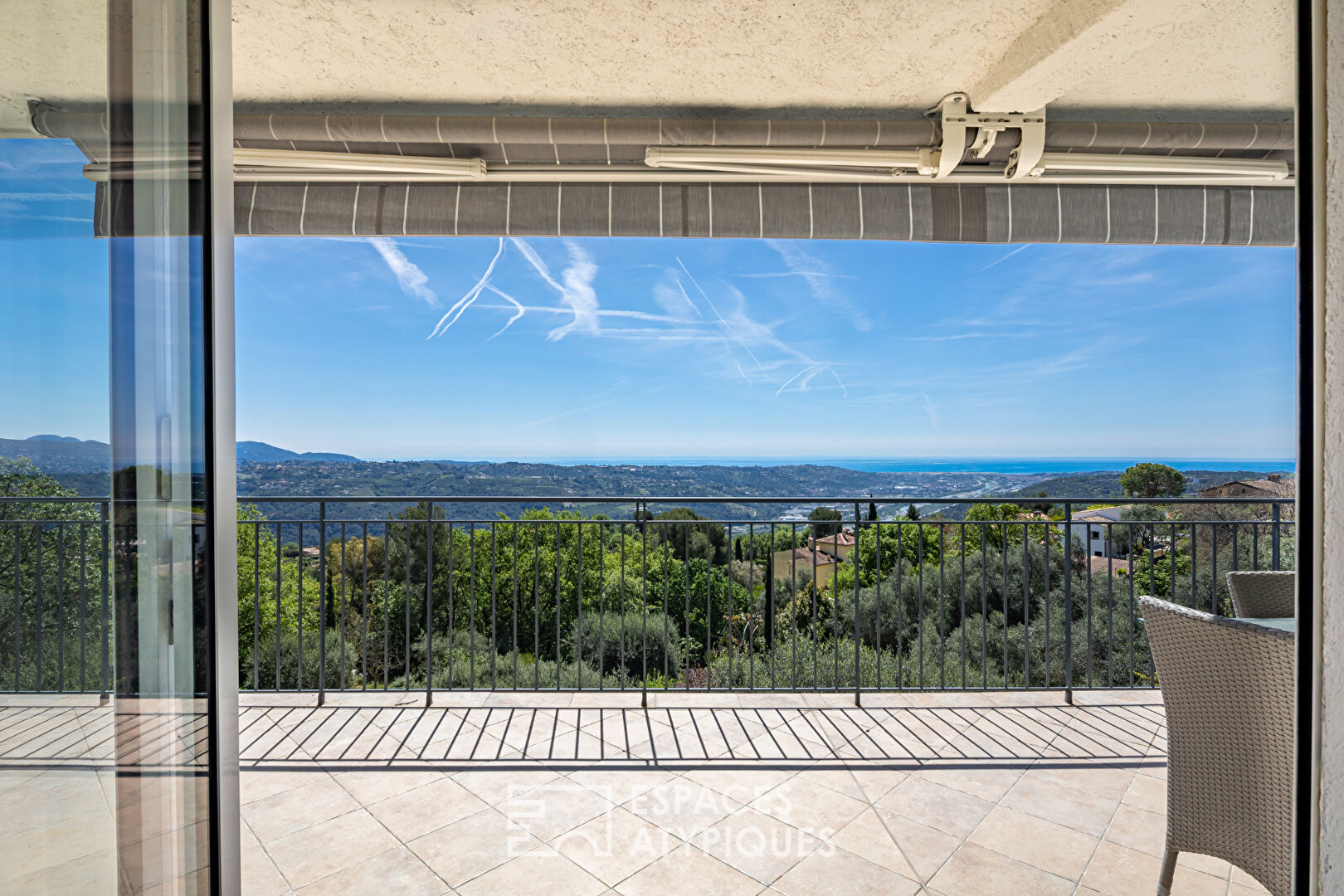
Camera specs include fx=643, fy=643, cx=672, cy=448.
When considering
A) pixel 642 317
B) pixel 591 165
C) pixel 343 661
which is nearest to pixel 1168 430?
pixel 642 317

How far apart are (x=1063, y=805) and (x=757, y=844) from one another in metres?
1.02

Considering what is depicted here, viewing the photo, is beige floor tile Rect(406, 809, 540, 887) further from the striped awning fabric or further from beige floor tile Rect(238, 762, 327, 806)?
the striped awning fabric

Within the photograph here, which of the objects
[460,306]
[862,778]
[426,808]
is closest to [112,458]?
[426,808]

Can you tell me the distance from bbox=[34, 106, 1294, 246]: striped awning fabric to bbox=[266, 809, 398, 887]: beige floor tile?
2102 millimetres

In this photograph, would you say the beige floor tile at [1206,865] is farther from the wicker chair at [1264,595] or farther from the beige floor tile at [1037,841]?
the wicker chair at [1264,595]

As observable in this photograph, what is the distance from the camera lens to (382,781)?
2213 millimetres

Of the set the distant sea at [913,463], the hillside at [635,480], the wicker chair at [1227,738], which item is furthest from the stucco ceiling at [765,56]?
the distant sea at [913,463]

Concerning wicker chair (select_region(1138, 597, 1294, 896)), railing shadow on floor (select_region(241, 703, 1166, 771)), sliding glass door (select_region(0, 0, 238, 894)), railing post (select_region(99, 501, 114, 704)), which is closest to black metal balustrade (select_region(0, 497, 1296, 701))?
railing shadow on floor (select_region(241, 703, 1166, 771))

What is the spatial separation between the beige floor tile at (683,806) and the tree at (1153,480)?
6879mm

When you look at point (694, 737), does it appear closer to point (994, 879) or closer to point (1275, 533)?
point (994, 879)

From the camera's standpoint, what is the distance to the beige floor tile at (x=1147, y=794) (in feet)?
6.75

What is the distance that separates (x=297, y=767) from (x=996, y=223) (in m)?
3.36

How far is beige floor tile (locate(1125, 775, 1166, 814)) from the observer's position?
2.06m

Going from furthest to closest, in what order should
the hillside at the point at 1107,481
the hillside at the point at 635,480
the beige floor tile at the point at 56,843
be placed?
1. the hillside at the point at 635,480
2. the hillside at the point at 1107,481
3. the beige floor tile at the point at 56,843
